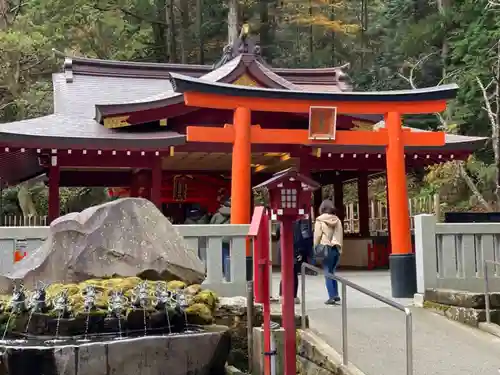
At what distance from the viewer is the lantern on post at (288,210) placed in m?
5.46

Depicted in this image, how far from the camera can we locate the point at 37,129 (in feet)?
43.2

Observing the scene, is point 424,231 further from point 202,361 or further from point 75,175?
point 75,175

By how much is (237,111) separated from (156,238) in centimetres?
527

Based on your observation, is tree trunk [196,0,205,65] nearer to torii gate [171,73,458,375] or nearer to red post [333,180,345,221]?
red post [333,180,345,221]

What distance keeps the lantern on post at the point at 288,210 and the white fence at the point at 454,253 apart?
3.55 m

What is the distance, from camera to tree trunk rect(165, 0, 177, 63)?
30.1 metres

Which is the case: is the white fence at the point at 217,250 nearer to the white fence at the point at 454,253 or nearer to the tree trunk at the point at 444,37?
the white fence at the point at 454,253

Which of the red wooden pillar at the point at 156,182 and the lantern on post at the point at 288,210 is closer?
the lantern on post at the point at 288,210

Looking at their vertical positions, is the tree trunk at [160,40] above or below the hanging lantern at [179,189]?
above

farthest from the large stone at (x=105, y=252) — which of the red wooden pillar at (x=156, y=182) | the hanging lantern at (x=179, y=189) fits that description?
the hanging lantern at (x=179, y=189)

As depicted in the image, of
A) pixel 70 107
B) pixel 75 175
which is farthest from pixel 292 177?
pixel 75 175

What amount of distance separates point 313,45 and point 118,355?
32.7 m

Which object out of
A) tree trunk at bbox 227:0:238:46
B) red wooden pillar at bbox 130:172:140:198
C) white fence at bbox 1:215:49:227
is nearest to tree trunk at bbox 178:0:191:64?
tree trunk at bbox 227:0:238:46

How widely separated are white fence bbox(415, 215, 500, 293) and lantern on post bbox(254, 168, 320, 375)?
3.55 m
